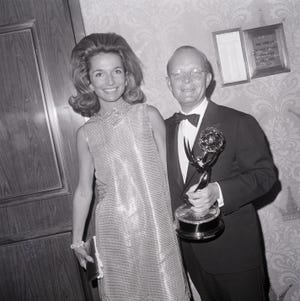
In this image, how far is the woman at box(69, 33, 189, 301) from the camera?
1.53 m

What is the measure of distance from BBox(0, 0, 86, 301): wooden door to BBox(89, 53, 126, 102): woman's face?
49cm

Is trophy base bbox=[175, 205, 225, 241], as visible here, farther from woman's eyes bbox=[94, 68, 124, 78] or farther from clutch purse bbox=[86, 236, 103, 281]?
woman's eyes bbox=[94, 68, 124, 78]

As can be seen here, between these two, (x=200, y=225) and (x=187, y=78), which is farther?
(x=187, y=78)

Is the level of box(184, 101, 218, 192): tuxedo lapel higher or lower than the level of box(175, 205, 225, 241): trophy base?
→ higher

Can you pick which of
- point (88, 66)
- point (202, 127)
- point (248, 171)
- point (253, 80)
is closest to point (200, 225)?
point (248, 171)

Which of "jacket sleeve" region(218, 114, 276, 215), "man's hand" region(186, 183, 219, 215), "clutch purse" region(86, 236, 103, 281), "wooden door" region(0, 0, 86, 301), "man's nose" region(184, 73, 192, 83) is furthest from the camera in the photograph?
"wooden door" region(0, 0, 86, 301)

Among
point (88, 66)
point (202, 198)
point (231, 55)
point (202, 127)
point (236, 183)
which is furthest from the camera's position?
point (231, 55)

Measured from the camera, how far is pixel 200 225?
124 centimetres

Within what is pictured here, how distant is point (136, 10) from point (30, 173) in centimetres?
127

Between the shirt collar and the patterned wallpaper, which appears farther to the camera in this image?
the patterned wallpaper

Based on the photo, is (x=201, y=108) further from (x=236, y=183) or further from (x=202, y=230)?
(x=202, y=230)

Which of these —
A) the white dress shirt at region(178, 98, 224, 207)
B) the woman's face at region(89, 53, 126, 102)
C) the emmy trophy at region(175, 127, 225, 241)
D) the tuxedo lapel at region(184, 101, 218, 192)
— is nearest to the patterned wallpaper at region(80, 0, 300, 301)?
the woman's face at region(89, 53, 126, 102)

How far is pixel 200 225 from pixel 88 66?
1.01m

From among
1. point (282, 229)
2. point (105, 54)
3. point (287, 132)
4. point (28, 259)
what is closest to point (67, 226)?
point (28, 259)
